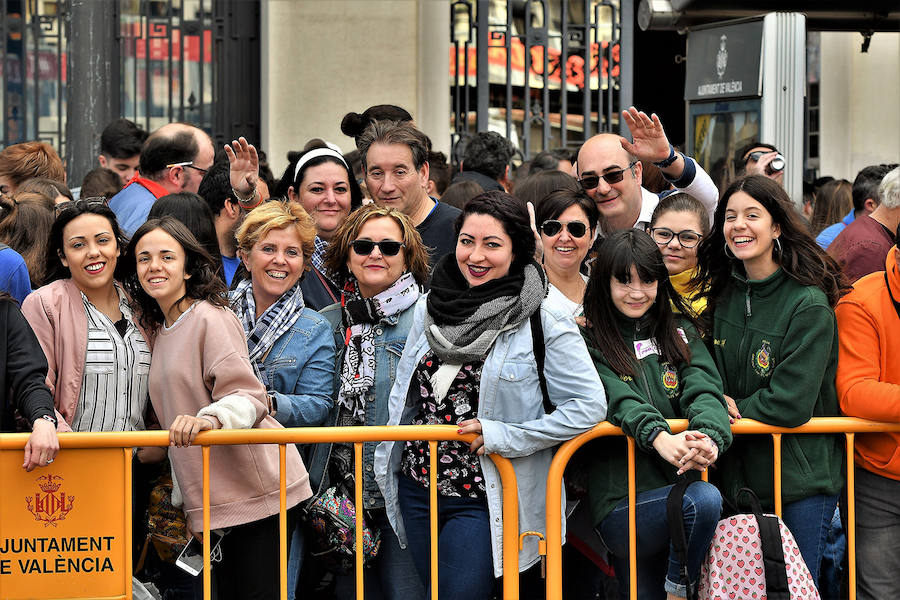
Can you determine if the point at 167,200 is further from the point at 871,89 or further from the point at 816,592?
the point at 871,89

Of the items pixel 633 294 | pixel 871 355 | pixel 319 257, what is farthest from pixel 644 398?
pixel 319 257

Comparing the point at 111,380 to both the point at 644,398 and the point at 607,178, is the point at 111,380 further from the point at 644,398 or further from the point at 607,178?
the point at 607,178

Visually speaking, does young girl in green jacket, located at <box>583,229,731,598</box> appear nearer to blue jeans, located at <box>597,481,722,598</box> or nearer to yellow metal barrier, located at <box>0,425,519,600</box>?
blue jeans, located at <box>597,481,722,598</box>

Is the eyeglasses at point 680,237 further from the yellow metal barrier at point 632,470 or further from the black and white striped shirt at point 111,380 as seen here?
the black and white striped shirt at point 111,380

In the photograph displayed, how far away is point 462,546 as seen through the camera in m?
4.05

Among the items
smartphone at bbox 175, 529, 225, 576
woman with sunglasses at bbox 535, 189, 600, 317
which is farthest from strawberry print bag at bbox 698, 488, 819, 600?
smartphone at bbox 175, 529, 225, 576

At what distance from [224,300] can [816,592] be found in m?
2.36

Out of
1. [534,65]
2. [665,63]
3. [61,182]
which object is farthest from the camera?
[665,63]

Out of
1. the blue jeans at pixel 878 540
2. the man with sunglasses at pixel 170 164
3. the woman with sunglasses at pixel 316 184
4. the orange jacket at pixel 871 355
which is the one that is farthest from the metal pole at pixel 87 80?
the blue jeans at pixel 878 540

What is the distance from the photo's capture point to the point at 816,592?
13.2ft

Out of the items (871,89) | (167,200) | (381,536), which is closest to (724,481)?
(381,536)

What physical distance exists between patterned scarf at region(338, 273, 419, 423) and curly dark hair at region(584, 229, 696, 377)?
71cm

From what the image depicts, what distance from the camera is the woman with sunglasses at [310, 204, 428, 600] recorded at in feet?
14.3

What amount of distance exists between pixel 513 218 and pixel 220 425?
1.27m
